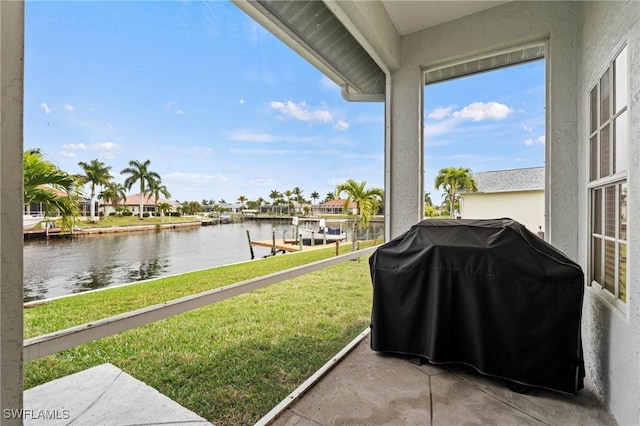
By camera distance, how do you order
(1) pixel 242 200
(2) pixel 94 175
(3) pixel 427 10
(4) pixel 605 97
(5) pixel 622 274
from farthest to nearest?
(3) pixel 427 10
(1) pixel 242 200
(4) pixel 605 97
(5) pixel 622 274
(2) pixel 94 175

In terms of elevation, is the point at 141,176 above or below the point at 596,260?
above

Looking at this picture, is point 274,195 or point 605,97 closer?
point 605,97

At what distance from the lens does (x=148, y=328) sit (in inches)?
89.1

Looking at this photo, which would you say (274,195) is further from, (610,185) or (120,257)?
(610,185)

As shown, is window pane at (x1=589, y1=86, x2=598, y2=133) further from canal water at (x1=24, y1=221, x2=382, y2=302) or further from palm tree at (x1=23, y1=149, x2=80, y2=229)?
palm tree at (x1=23, y1=149, x2=80, y2=229)

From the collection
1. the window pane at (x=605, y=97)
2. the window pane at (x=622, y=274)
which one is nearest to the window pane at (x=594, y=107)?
the window pane at (x=605, y=97)

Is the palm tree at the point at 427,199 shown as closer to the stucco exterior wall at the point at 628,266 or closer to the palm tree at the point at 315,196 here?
the palm tree at the point at 315,196

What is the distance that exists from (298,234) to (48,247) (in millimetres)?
2985

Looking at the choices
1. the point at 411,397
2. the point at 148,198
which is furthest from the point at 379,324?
the point at 148,198

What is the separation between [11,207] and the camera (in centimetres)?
86

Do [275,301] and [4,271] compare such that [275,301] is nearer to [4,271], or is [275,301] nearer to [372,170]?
[372,170]

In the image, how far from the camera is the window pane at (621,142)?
1717mm

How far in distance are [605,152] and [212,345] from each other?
323 cm

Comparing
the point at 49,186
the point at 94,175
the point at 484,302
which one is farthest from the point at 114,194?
the point at 484,302
